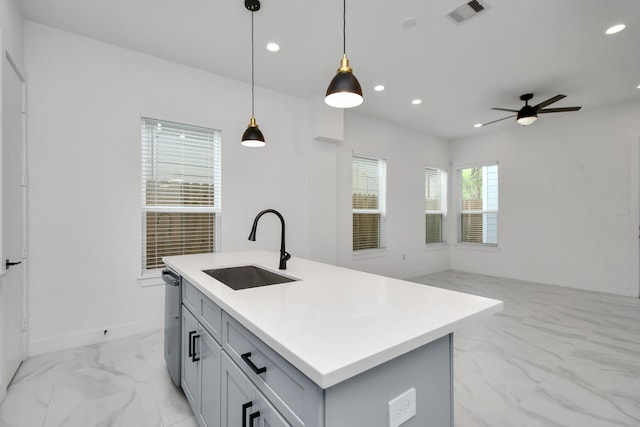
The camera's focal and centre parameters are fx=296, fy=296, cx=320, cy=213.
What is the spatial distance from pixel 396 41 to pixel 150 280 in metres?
3.59

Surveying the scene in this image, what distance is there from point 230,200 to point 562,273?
570 centimetres

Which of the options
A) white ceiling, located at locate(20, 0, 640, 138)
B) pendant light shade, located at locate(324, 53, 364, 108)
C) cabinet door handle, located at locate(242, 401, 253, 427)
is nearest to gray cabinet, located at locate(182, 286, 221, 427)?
cabinet door handle, located at locate(242, 401, 253, 427)

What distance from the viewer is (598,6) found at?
2451 millimetres

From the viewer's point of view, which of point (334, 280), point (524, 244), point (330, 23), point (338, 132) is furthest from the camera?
point (524, 244)

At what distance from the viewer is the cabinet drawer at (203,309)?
55.4 inches

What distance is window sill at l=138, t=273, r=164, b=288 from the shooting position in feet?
→ 10.4

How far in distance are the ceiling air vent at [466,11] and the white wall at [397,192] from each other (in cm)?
254

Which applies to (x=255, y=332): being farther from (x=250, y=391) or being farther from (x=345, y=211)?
(x=345, y=211)

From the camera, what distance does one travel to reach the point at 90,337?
2.88 m

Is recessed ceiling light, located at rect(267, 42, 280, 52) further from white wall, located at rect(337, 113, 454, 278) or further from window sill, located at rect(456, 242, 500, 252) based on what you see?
window sill, located at rect(456, 242, 500, 252)

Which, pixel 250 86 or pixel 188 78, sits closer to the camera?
pixel 188 78

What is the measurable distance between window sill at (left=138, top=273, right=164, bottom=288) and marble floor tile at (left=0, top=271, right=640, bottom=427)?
0.53m

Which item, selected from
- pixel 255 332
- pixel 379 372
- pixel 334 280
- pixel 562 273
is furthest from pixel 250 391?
pixel 562 273

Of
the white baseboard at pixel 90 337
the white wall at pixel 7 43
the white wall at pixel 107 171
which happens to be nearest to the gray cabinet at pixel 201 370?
the white wall at pixel 7 43
